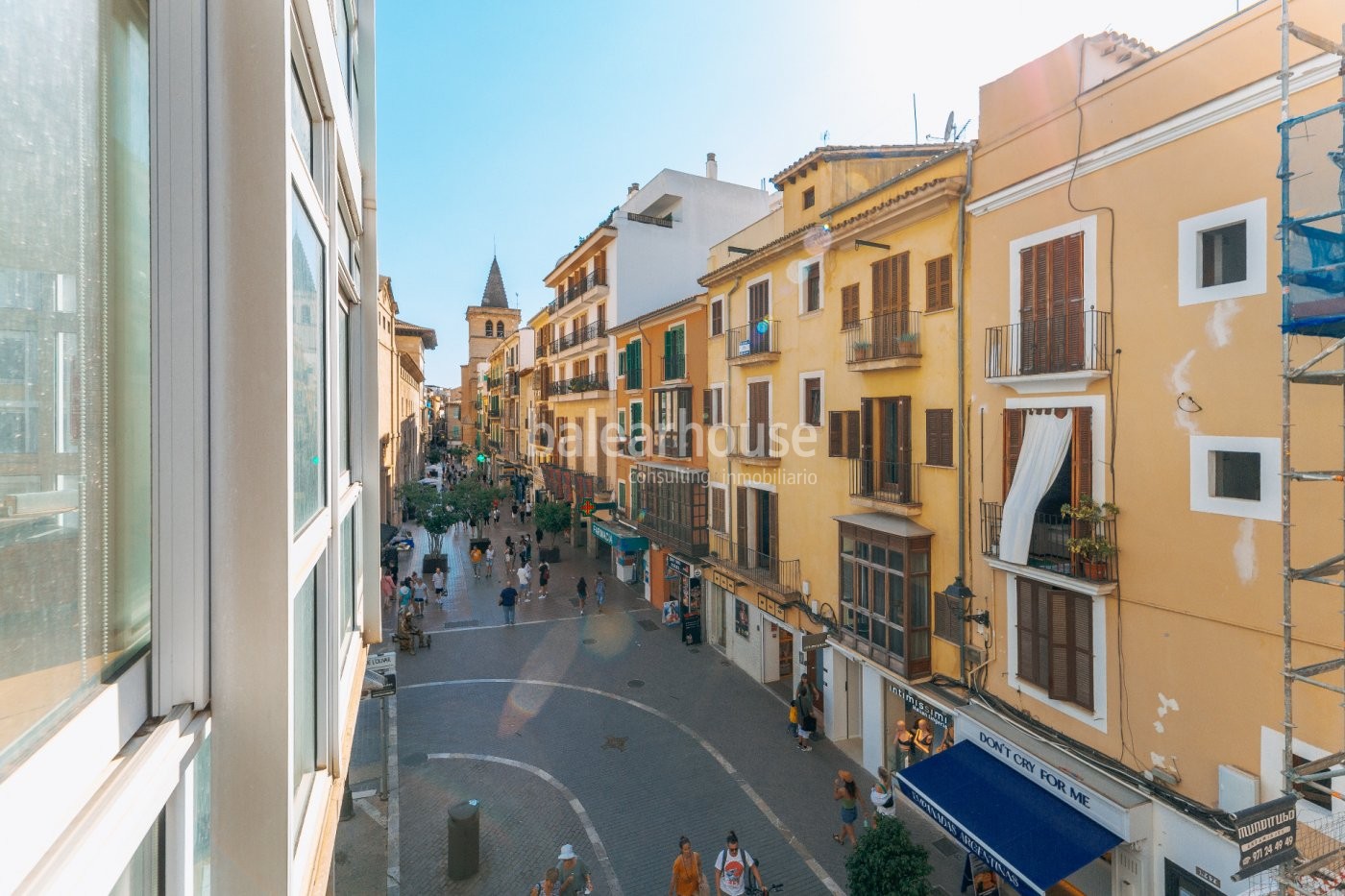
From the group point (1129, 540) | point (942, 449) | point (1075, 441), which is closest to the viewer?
point (1129, 540)

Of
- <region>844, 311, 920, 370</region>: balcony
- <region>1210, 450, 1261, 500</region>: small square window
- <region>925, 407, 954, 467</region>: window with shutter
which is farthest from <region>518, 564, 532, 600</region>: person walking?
<region>1210, 450, 1261, 500</region>: small square window

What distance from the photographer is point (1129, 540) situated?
9.15 metres

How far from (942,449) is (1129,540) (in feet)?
12.2

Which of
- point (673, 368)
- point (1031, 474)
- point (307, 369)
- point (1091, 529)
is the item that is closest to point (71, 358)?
point (307, 369)

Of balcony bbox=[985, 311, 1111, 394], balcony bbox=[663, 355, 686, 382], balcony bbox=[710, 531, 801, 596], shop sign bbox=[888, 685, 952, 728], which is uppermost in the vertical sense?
balcony bbox=[663, 355, 686, 382]

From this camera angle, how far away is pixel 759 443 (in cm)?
1881

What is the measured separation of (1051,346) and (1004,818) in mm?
7077

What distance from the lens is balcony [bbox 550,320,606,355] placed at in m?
30.2

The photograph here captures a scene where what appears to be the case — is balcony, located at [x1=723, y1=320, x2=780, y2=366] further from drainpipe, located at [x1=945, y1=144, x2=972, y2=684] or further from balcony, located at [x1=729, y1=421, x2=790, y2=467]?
drainpipe, located at [x1=945, y1=144, x2=972, y2=684]

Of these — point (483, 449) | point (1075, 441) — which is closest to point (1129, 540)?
point (1075, 441)

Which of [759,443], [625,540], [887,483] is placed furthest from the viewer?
[625,540]

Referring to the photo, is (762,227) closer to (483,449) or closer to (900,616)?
(900,616)

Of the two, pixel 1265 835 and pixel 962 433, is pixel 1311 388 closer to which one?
pixel 1265 835

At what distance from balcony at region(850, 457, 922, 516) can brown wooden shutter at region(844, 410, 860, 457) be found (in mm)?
214
